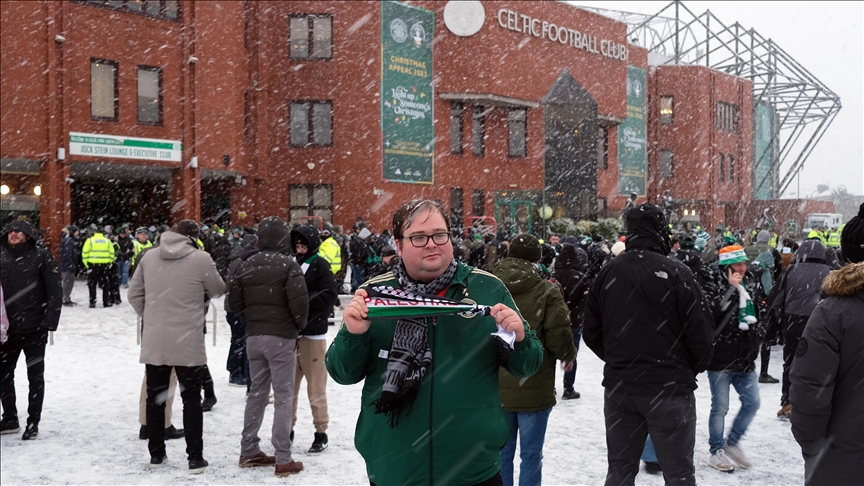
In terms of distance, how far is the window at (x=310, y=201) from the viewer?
2942cm

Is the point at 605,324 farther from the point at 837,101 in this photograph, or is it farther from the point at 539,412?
the point at 837,101

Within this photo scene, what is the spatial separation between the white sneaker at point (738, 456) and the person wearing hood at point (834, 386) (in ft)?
10.2

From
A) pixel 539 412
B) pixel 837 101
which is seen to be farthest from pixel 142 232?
pixel 837 101

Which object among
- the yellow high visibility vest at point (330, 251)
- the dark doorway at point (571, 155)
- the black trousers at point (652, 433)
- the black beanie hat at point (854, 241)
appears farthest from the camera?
the dark doorway at point (571, 155)

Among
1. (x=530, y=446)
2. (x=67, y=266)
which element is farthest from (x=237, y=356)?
(x=67, y=266)

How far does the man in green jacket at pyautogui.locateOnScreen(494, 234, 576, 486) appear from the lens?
4961 millimetres

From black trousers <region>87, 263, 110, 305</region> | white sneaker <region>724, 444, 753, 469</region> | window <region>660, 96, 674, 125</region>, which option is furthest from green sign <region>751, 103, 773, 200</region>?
white sneaker <region>724, 444, 753, 469</region>

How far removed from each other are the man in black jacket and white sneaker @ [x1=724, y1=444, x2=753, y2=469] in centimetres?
216

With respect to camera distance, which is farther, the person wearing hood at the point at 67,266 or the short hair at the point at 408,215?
the person wearing hood at the point at 67,266

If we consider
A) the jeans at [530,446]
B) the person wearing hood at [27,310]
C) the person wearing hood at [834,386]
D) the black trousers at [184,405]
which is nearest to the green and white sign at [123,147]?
the person wearing hood at [27,310]

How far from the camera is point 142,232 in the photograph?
1772cm

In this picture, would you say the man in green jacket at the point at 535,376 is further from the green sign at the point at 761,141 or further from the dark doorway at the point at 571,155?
the green sign at the point at 761,141

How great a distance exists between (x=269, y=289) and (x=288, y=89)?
2458cm

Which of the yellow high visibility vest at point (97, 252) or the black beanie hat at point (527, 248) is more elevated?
the black beanie hat at point (527, 248)
